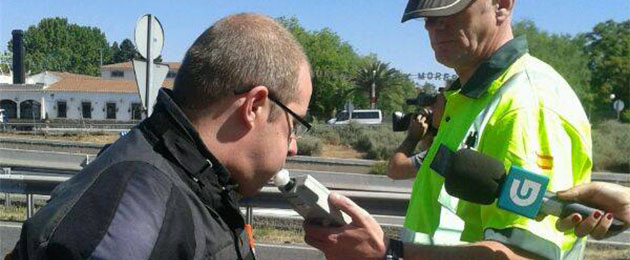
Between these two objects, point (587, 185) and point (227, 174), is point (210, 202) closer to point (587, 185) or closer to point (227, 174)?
point (227, 174)

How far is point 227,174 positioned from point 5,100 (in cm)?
6418

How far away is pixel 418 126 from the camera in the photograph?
4.19 m

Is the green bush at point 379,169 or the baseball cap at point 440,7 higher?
the baseball cap at point 440,7

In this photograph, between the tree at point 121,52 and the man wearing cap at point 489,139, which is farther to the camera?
the tree at point 121,52

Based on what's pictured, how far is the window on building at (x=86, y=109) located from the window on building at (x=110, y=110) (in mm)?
1786

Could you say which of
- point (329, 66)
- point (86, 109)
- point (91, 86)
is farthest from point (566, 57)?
point (86, 109)

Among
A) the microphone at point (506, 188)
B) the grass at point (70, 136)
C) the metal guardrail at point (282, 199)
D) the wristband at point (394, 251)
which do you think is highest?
the microphone at point (506, 188)

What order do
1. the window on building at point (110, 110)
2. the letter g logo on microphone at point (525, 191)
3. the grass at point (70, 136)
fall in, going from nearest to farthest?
the letter g logo on microphone at point (525, 191) → the grass at point (70, 136) → the window on building at point (110, 110)

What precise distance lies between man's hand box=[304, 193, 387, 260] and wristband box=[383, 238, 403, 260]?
3 cm

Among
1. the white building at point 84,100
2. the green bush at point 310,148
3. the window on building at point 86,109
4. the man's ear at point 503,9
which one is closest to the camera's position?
the man's ear at point 503,9

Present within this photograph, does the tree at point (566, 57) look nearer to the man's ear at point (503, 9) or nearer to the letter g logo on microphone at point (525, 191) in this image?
the man's ear at point (503, 9)

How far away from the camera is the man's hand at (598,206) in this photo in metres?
1.67

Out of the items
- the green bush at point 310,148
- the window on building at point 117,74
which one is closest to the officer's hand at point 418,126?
the green bush at point 310,148

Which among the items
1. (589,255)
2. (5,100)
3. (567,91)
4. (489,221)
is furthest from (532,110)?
A: (5,100)
